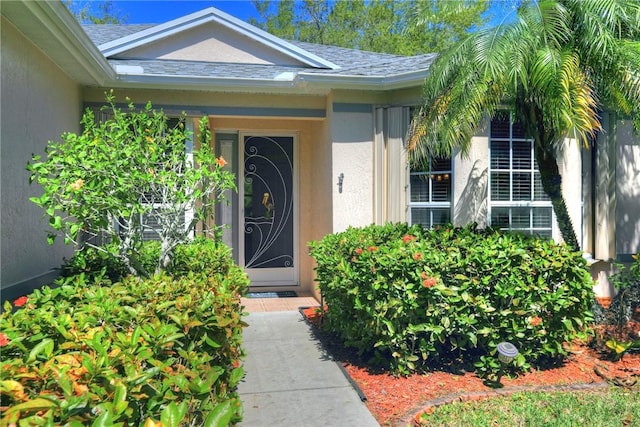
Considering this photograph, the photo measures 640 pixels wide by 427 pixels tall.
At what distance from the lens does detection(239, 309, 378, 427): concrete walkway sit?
4.24m

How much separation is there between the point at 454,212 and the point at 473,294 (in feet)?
9.46

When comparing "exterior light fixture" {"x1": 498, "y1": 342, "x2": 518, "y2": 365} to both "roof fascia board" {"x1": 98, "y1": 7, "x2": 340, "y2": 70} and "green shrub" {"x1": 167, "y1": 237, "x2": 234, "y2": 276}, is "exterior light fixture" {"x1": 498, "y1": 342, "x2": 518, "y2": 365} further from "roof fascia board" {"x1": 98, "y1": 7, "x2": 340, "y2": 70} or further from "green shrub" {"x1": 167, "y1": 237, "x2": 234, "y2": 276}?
"roof fascia board" {"x1": 98, "y1": 7, "x2": 340, "y2": 70}

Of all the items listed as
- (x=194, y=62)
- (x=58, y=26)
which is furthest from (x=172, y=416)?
(x=194, y=62)

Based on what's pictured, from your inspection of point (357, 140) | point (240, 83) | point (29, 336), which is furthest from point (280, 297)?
point (29, 336)

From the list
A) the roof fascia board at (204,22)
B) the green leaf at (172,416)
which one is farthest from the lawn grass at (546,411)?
the roof fascia board at (204,22)

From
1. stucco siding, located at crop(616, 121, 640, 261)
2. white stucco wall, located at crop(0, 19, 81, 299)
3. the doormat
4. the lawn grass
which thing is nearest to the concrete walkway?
the lawn grass

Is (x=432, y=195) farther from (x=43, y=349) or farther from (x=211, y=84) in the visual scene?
(x=43, y=349)

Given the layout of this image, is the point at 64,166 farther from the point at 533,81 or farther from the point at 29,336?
the point at 533,81

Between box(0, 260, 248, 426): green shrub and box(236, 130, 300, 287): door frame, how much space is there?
19.2ft

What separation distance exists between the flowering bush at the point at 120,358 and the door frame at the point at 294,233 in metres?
5.83

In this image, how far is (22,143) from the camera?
5199 mm

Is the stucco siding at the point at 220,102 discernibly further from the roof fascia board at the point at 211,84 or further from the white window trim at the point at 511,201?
the white window trim at the point at 511,201

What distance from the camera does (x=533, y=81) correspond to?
5.24 m

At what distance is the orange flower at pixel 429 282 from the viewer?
4.82m
